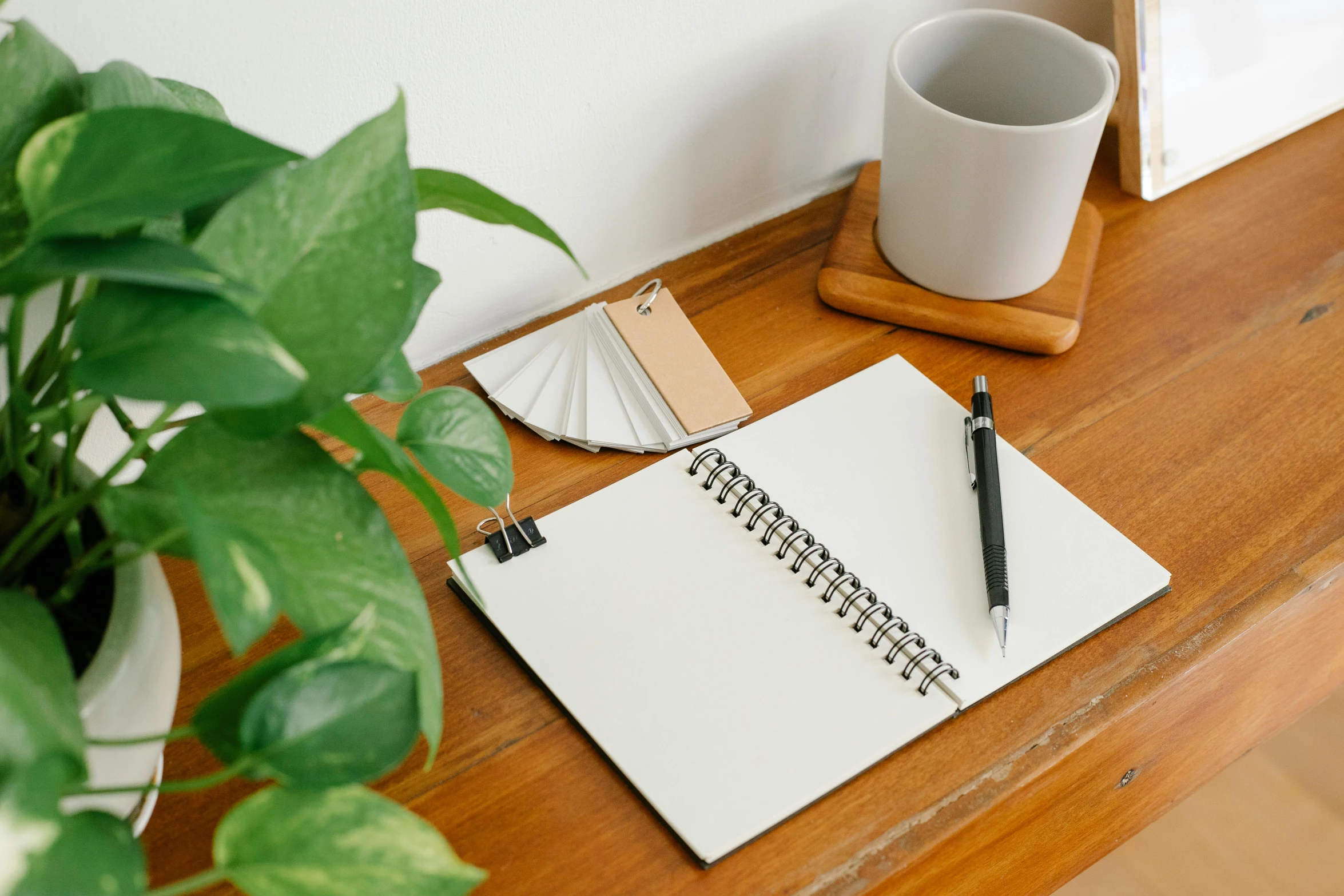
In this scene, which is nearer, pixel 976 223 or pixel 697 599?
pixel 697 599

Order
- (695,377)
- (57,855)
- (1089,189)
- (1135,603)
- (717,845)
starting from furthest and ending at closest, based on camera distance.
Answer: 1. (1089,189)
2. (695,377)
3. (1135,603)
4. (717,845)
5. (57,855)

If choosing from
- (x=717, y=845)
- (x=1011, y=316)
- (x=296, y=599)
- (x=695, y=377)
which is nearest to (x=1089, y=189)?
(x=1011, y=316)

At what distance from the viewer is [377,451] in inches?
13.4

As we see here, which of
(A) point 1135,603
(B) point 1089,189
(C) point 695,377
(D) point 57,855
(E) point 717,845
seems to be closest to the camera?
(D) point 57,855

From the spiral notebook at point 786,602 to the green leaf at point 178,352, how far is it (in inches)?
10.1

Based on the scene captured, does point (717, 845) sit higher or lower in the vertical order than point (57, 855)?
lower

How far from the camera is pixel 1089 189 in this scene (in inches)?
34.8

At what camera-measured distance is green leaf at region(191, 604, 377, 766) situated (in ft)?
1.05

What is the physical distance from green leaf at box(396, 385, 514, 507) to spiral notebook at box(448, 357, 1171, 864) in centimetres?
11

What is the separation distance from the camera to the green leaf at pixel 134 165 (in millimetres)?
306

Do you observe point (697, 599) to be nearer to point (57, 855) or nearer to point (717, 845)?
point (717, 845)

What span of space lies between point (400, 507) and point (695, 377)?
0.20m

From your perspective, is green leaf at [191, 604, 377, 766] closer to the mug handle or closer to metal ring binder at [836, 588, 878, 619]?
metal ring binder at [836, 588, 878, 619]

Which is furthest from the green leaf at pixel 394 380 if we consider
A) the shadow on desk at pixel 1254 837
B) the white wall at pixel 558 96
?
the shadow on desk at pixel 1254 837
